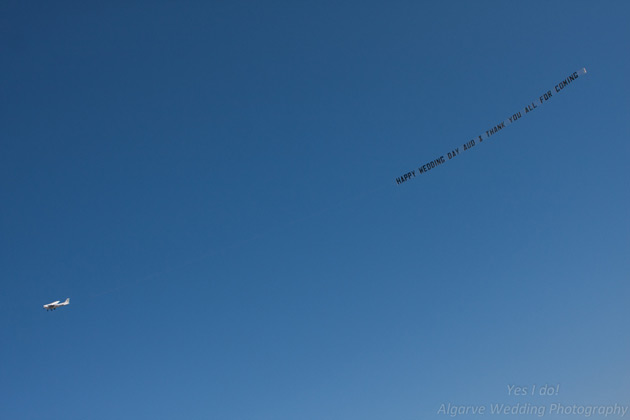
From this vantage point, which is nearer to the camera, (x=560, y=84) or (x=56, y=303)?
(x=560, y=84)

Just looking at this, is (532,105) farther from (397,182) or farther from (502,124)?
(397,182)

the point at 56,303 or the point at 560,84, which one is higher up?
the point at 560,84

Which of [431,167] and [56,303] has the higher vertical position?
[431,167]

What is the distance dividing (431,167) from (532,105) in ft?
93.7

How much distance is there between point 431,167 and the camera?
521 feet

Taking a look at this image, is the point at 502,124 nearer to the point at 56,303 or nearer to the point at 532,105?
the point at 532,105

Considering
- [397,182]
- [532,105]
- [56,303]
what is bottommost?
[56,303]

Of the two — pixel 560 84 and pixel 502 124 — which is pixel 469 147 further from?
pixel 560 84

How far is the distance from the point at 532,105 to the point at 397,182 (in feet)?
124

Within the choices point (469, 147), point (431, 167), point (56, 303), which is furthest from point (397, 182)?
point (56, 303)

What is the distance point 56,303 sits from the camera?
163 m

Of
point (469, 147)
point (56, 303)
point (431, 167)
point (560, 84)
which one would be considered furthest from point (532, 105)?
point (56, 303)

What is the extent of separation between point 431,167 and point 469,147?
35.0 feet

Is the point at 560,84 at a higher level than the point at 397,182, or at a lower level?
higher
